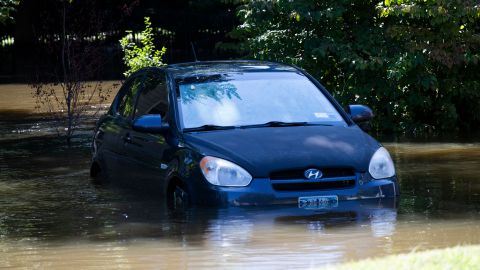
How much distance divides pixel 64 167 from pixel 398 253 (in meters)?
8.05

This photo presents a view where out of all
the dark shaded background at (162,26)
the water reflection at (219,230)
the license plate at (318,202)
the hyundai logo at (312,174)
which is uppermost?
the dark shaded background at (162,26)

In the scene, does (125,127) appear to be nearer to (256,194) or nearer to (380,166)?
(256,194)

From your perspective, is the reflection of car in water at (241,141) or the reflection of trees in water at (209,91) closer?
the reflection of car in water at (241,141)

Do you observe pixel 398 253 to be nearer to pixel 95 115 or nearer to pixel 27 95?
pixel 95 115

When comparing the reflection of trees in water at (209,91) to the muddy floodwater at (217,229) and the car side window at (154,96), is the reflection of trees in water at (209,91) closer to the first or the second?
the car side window at (154,96)

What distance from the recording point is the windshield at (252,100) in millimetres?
11055

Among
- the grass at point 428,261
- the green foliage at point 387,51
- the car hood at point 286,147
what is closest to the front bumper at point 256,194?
the car hood at point 286,147

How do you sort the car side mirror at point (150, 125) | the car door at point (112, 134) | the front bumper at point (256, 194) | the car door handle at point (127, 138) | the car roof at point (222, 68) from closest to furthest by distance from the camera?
the front bumper at point (256, 194) < the car side mirror at point (150, 125) < the car roof at point (222, 68) < the car door handle at point (127, 138) < the car door at point (112, 134)

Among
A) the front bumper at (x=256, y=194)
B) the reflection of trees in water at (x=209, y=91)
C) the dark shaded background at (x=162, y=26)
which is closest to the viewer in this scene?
the front bumper at (x=256, y=194)

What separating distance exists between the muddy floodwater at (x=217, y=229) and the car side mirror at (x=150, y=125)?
71 cm

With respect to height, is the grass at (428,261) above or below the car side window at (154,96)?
below

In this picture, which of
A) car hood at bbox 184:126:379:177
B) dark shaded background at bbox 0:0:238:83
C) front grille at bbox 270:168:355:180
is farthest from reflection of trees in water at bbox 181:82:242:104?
dark shaded background at bbox 0:0:238:83

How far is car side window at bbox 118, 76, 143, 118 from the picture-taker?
41.2ft

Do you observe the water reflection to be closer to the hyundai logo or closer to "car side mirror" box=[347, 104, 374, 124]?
the hyundai logo
